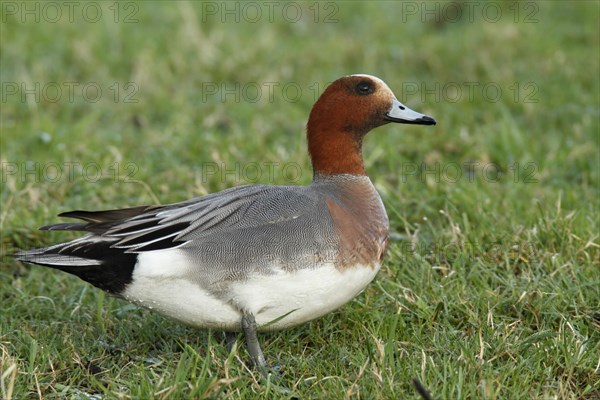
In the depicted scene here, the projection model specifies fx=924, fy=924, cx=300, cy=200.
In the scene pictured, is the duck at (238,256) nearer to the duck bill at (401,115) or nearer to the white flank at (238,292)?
the white flank at (238,292)

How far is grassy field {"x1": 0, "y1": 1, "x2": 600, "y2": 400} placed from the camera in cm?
332

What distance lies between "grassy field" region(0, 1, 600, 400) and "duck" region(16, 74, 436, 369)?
173 millimetres

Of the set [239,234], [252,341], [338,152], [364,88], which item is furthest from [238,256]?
[364,88]

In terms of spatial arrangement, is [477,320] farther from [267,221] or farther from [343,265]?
[267,221]

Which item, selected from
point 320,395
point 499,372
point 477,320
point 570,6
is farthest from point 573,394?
point 570,6

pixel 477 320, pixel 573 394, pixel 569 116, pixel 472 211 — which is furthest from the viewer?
pixel 569 116

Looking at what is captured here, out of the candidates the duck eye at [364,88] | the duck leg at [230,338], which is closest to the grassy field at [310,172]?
the duck leg at [230,338]

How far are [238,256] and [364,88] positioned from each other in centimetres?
93

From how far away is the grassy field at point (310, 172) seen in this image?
3.32 metres

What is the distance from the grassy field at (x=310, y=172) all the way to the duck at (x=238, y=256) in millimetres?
173

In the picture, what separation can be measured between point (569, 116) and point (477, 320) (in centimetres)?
298

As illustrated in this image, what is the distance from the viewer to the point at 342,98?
3.77m

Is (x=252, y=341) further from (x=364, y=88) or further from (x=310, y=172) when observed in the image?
(x=310, y=172)

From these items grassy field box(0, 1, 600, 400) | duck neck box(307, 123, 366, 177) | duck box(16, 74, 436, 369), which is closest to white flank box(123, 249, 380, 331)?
duck box(16, 74, 436, 369)
